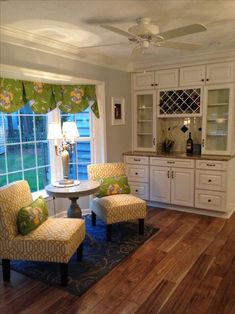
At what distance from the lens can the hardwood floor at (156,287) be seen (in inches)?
87.7

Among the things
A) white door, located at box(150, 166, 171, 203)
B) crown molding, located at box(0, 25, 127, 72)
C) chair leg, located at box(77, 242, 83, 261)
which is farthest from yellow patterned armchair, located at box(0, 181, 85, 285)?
white door, located at box(150, 166, 171, 203)

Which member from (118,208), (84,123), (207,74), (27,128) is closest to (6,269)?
(118,208)

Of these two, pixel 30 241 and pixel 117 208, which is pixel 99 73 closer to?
pixel 117 208

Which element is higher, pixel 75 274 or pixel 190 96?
pixel 190 96

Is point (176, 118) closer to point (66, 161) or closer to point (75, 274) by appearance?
point (66, 161)

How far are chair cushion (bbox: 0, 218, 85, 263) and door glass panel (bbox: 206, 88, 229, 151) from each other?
2.77 meters

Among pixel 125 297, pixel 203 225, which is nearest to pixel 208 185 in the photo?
pixel 203 225

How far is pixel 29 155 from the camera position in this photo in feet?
12.2

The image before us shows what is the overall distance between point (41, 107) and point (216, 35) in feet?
7.57

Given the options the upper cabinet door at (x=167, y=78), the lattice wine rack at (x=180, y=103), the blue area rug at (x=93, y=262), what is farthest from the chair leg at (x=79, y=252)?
the upper cabinet door at (x=167, y=78)

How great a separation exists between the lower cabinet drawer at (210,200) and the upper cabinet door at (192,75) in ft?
5.56

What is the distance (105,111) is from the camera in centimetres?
426

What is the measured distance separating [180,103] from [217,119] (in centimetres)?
64

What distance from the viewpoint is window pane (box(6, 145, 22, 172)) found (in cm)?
346
